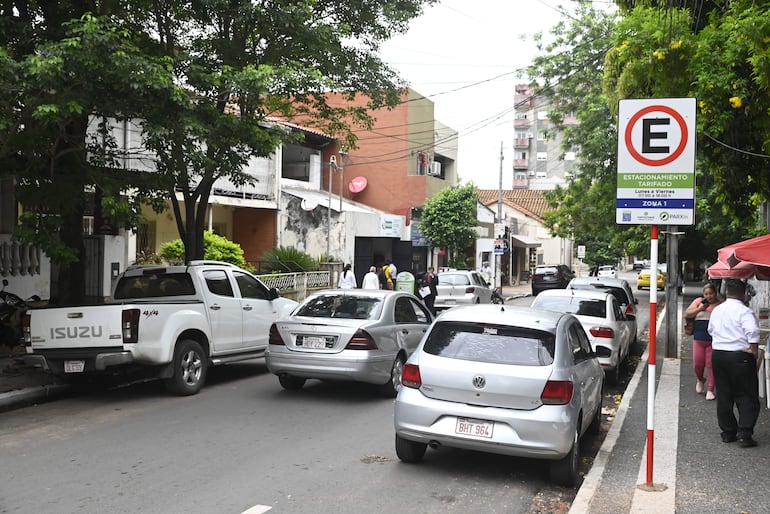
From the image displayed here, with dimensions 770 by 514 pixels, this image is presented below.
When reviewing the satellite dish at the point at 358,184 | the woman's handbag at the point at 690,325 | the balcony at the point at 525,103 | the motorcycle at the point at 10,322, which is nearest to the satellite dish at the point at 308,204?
the satellite dish at the point at 358,184

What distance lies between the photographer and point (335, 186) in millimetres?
35844

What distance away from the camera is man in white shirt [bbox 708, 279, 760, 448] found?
7.43m

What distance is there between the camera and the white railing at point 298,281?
915 inches

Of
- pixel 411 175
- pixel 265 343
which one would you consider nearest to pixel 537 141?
pixel 411 175

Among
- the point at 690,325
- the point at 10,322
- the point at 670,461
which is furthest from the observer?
the point at 10,322

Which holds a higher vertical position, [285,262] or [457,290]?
[285,262]

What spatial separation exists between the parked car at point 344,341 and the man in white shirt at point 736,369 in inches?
165

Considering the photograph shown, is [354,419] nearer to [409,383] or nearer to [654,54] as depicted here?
[409,383]

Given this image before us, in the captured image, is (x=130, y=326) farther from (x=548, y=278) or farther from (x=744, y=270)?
(x=548, y=278)

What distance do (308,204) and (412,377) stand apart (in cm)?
2295

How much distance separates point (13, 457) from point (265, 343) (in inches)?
215

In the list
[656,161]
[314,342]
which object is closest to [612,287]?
[314,342]

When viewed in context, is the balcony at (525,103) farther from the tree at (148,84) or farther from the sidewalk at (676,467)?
the sidewalk at (676,467)

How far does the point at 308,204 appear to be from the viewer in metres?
29.1
